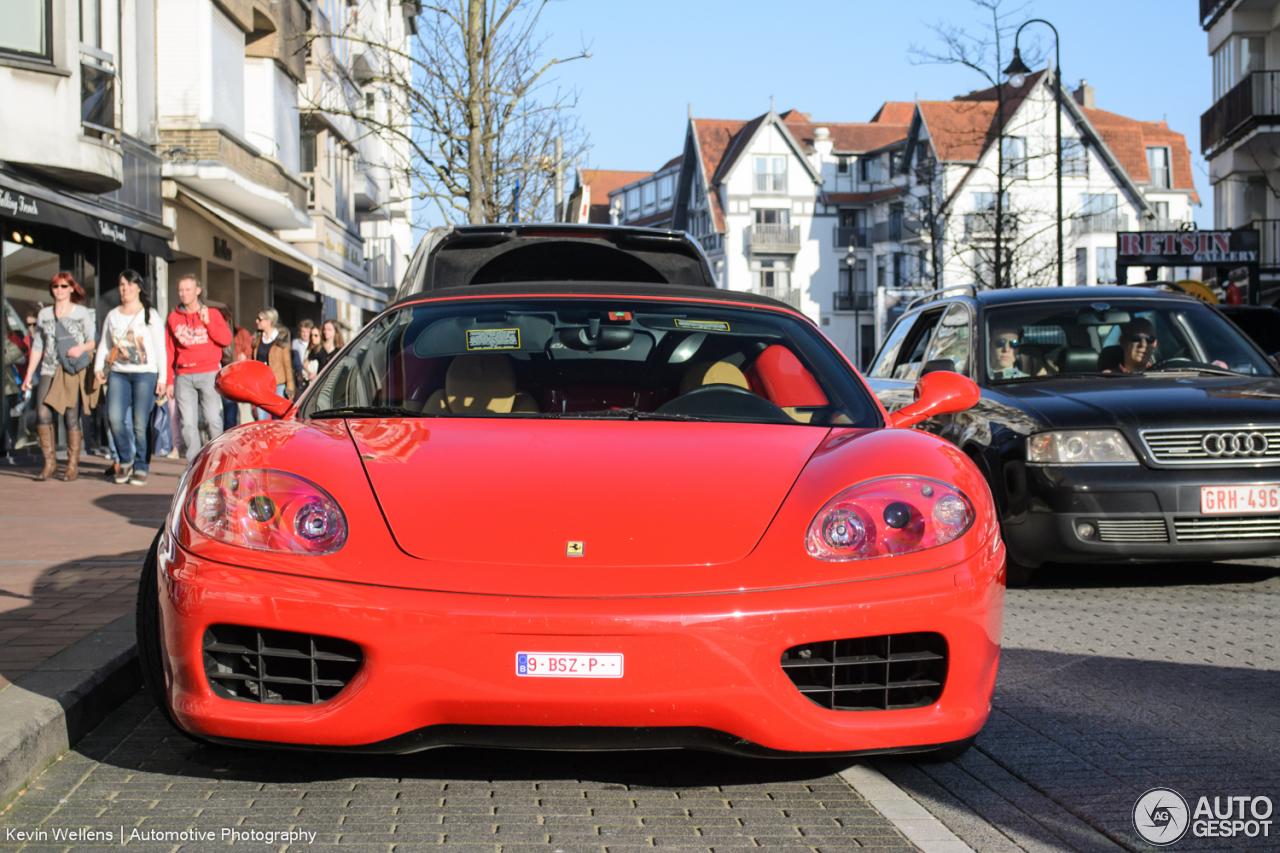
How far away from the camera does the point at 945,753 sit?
3574 millimetres

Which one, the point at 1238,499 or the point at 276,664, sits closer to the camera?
the point at 276,664

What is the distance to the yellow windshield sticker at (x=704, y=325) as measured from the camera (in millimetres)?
4711

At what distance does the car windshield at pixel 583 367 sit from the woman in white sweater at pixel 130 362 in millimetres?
7647

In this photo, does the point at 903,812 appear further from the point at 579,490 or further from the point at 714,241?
the point at 714,241

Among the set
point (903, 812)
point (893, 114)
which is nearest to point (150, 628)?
point (903, 812)

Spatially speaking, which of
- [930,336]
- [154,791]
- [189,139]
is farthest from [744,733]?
[189,139]

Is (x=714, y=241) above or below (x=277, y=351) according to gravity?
above

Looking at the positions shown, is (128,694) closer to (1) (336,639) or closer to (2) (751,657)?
(1) (336,639)

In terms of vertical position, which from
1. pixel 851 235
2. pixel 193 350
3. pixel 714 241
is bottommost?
pixel 193 350

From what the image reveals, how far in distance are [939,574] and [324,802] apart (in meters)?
1.60

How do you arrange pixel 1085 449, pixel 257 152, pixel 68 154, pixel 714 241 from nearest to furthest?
pixel 1085 449 → pixel 68 154 → pixel 257 152 → pixel 714 241

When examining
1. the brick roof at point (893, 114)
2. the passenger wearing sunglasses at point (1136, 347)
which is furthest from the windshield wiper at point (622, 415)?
the brick roof at point (893, 114)

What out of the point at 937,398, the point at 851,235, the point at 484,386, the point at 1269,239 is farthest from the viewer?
the point at 851,235

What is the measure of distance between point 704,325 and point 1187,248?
2387 cm
